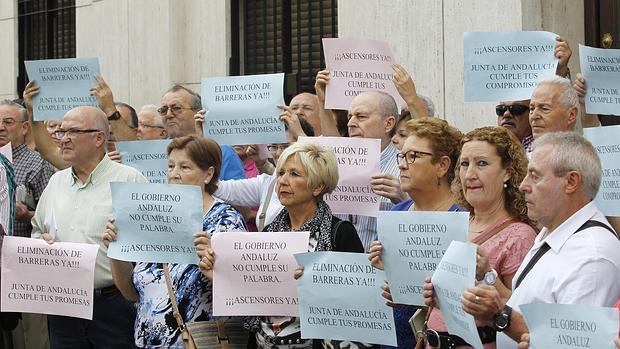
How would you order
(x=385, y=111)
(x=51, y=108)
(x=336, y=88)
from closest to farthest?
(x=385, y=111), (x=336, y=88), (x=51, y=108)

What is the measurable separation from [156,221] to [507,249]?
7.13ft

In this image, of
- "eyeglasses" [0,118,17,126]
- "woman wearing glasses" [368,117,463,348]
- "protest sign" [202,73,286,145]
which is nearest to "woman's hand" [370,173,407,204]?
"woman wearing glasses" [368,117,463,348]

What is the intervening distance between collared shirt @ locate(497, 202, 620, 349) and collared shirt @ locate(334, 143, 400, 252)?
208 cm

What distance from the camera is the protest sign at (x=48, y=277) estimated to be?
298 inches

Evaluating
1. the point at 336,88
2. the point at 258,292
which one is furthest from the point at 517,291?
the point at 336,88

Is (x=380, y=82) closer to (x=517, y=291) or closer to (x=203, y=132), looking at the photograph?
(x=203, y=132)

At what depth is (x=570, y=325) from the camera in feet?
15.6

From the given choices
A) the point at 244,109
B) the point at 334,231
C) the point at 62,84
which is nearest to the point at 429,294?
the point at 334,231

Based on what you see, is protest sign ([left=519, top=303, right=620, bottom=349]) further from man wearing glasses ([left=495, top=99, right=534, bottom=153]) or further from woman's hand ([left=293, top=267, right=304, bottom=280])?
man wearing glasses ([left=495, top=99, right=534, bottom=153])

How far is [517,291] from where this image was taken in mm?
5250

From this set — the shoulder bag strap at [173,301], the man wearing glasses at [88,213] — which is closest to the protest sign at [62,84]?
the man wearing glasses at [88,213]

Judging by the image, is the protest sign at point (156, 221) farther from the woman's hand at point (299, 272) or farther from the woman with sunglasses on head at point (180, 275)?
the woman's hand at point (299, 272)

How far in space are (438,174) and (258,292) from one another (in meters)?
1.09

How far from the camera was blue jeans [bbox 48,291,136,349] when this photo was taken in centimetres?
779
